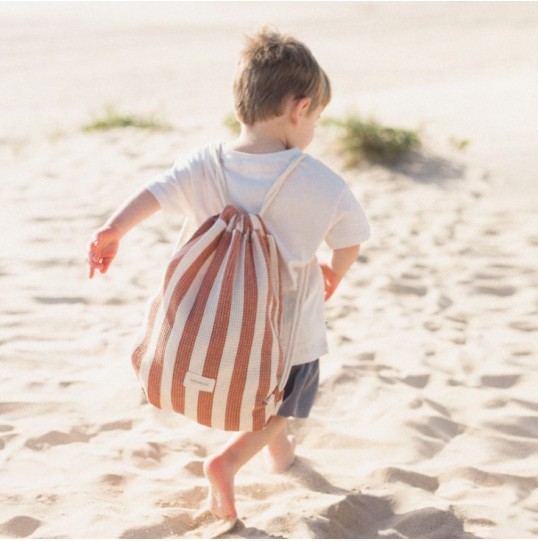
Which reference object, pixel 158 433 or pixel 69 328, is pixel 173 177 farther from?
pixel 69 328

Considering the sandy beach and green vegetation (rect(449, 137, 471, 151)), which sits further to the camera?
green vegetation (rect(449, 137, 471, 151))

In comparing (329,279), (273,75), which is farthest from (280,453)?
(273,75)

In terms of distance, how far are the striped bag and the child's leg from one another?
0.61 feet

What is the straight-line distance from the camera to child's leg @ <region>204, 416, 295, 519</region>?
2.60 m

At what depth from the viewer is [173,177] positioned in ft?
8.57

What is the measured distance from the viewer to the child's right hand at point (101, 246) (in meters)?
2.54

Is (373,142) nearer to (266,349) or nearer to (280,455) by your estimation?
(280,455)

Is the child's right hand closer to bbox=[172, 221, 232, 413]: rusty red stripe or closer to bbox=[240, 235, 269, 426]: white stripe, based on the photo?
bbox=[172, 221, 232, 413]: rusty red stripe

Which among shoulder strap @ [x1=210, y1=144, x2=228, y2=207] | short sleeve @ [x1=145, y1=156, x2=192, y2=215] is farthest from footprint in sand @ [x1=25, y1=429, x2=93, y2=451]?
shoulder strap @ [x1=210, y1=144, x2=228, y2=207]

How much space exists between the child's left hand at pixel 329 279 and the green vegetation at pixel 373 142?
3.93 meters

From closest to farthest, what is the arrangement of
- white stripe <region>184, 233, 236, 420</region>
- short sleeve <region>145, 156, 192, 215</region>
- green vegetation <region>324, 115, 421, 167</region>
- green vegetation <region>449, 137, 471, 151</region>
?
white stripe <region>184, 233, 236, 420</region> < short sleeve <region>145, 156, 192, 215</region> < green vegetation <region>324, 115, 421, 167</region> < green vegetation <region>449, 137, 471, 151</region>

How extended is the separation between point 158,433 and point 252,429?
84cm

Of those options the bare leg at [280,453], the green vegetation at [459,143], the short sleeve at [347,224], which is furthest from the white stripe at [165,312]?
the green vegetation at [459,143]

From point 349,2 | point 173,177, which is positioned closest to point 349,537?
point 173,177
